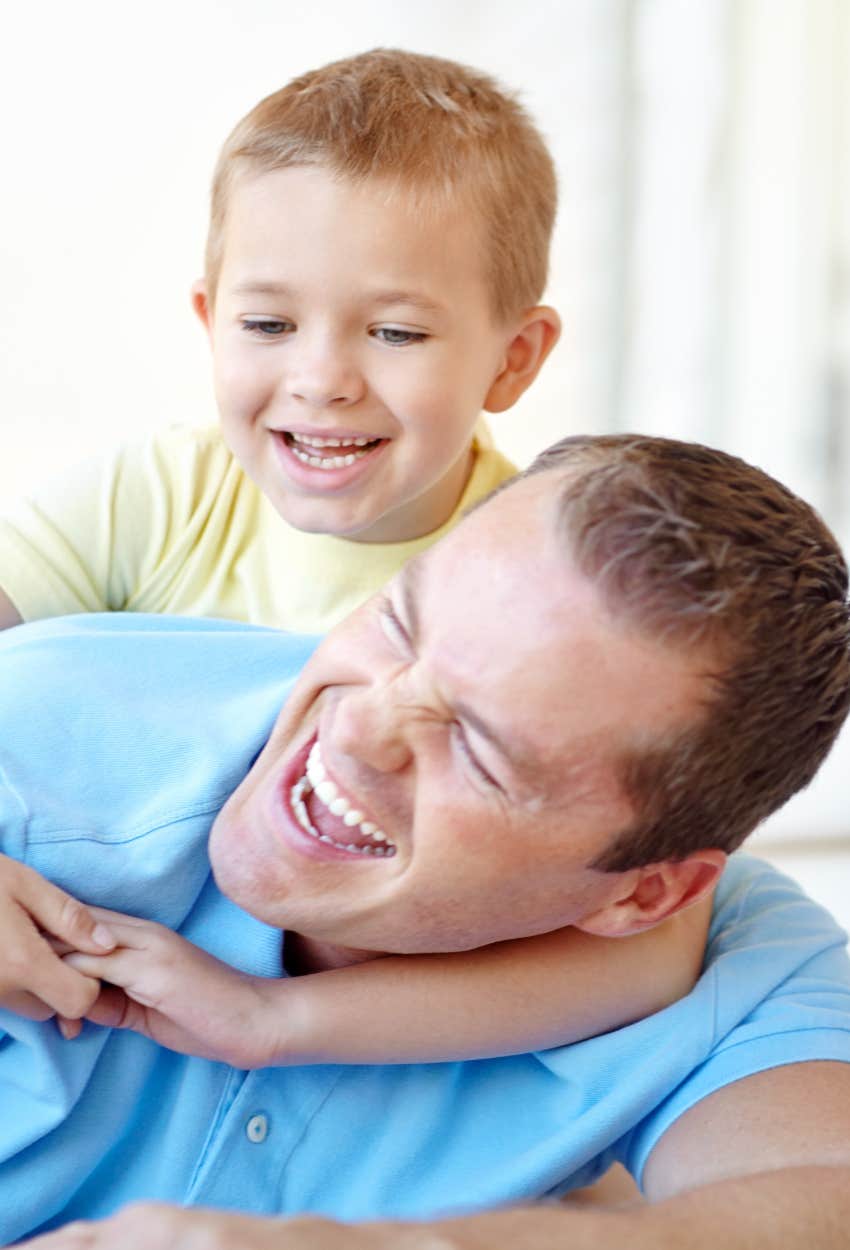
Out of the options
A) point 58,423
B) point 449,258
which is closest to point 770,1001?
point 449,258

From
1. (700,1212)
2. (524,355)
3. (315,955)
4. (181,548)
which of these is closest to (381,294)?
(524,355)

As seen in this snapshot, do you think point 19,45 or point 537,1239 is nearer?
point 537,1239

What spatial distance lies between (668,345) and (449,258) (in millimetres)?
1127

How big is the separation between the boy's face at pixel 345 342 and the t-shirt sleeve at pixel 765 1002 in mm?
689

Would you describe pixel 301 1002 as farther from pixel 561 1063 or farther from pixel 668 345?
pixel 668 345

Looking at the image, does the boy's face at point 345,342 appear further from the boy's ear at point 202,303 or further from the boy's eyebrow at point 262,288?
the boy's ear at point 202,303

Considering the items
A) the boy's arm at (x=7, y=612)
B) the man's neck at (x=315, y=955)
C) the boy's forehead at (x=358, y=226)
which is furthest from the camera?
the boy's arm at (x=7, y=612)

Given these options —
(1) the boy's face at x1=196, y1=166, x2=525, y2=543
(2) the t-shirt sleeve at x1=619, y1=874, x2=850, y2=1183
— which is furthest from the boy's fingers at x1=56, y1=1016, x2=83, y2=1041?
(1) the boy's face at x1=196, y1=166, x2=525, y2=543

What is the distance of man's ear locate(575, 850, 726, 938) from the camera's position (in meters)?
1.37

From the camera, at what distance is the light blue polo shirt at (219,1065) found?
1.34 metres

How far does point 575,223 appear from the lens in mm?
2842

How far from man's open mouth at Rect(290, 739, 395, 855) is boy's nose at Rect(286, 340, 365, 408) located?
0.61 metres

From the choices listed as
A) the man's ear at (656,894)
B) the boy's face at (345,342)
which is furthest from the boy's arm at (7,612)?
the man's ear at (656,894)

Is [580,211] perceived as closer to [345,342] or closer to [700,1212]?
[345,342]
